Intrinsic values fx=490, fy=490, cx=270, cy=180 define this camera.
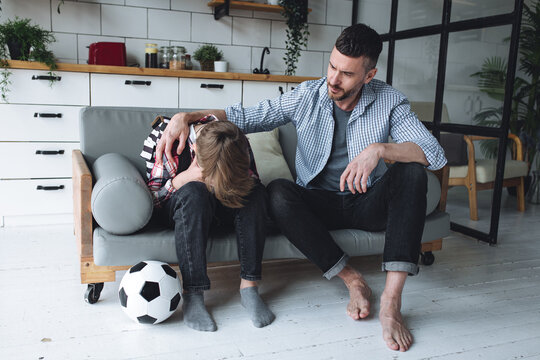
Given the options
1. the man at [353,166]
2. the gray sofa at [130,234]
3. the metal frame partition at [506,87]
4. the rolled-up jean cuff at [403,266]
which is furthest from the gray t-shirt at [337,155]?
the metal frame partition at [506,87]

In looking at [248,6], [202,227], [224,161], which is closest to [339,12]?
[248,6]

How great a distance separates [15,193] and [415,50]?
2.74 m

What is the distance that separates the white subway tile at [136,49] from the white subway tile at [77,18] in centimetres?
23

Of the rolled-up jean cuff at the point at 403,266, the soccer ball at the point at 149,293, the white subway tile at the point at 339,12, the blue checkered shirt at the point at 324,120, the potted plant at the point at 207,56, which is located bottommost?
the soccer ball at the point at 149,293

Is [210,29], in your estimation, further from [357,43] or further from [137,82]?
[357,43]

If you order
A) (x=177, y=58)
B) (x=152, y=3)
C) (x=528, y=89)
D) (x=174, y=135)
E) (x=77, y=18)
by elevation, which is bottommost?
(x=174, y=135)

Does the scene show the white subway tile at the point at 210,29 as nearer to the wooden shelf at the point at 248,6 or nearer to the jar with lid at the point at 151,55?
the wooden shelf at the point at 248,6

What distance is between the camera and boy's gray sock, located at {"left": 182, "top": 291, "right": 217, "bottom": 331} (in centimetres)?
164

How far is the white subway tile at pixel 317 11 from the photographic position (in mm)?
3984

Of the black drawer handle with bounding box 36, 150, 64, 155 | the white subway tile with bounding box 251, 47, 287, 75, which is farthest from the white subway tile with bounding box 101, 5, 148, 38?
the black drawer handle with bounding box 36, 150, 64, 155

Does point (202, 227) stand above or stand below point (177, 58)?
below

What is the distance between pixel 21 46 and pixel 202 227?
6.58 ft

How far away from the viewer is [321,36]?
13.3ft

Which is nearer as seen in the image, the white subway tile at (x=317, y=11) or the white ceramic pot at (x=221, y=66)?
the white ceramic pot at (x=221, y=66)
